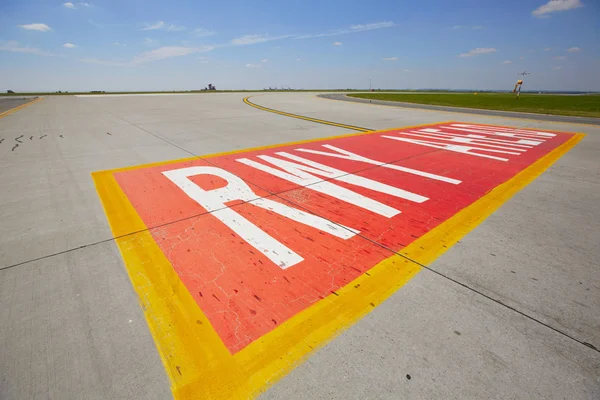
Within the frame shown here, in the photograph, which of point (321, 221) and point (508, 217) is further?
point (508, 217)

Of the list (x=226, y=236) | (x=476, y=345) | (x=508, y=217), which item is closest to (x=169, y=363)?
(x=226, y=236)

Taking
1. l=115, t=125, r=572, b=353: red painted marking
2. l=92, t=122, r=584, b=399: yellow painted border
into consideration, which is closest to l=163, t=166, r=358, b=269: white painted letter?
l=115, t=125, r=572, b=353: red painted marking

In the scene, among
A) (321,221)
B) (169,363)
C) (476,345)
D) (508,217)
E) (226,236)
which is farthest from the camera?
(508,217)

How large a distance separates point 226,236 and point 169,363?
1509 mm

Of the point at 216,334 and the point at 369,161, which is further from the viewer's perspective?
the point at 369,161

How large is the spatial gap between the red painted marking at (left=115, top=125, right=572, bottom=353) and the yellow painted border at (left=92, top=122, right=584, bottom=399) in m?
0.08

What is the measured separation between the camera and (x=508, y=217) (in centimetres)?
365

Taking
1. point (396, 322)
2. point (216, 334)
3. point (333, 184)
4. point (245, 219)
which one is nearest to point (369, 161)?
point (333, 184)

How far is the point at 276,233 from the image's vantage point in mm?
3156

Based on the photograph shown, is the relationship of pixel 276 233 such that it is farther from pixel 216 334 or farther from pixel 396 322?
pixel 396 322

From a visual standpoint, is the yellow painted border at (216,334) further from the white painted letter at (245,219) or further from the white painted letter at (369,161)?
the white painted letter at (369,161)

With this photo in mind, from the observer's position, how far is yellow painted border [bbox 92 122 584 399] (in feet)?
5.36

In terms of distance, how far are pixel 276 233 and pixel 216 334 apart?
1395 mm

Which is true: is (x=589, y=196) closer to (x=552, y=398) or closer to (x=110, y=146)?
(x=552, y=398)
